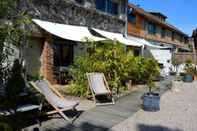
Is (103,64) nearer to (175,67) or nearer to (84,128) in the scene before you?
(84,128)

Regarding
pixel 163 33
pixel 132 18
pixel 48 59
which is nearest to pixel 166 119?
pixel 48 59

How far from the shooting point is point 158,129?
7.31 m

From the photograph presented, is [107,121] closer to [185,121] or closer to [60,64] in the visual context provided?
[185,121]

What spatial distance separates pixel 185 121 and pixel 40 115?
15.2ft

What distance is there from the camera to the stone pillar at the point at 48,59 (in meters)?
13.7

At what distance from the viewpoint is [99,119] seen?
791cm

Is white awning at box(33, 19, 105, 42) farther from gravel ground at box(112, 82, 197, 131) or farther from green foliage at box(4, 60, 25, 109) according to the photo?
green foliage at box(4, 60, 25, 109)

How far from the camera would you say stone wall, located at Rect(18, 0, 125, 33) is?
13.0m

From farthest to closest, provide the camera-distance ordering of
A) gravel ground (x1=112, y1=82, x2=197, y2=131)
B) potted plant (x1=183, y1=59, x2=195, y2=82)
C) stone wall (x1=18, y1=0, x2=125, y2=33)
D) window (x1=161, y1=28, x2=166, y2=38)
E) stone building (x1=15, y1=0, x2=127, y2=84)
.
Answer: window (x1=161, y1=28, x2=166, y2=38), potted plant (x1=183, y1=59, x2=195, y2=82), stone wall (x1=18, y1=0, x2=125, y2=33), stone building (x1=15, y1=0, x2=127, y2=84), gravel ground (x1=112, y1=82, x2=197, y2=131)

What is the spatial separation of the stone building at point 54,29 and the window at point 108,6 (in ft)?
0.24

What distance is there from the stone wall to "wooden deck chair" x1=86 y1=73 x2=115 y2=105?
4.69 meters

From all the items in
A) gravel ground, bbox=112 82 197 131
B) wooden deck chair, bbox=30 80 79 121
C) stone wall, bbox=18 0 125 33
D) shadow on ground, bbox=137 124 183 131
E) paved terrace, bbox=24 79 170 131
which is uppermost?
stone wall, bbox=18 0 125 33

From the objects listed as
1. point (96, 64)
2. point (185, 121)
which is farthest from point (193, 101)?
point (96, 64)

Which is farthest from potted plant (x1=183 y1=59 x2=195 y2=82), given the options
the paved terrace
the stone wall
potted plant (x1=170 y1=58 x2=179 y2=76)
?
the paved terrace
